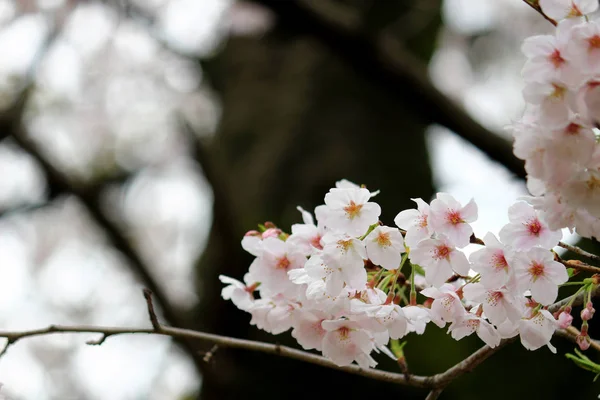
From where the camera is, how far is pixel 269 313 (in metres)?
0.54

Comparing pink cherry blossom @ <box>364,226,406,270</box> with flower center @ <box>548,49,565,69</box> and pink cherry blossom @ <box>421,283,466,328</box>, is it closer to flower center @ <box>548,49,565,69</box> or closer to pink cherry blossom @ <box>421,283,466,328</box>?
pink cherry blossom @ <box>421,283,466,328</box>

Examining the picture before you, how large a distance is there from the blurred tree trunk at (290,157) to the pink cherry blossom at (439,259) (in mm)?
1149

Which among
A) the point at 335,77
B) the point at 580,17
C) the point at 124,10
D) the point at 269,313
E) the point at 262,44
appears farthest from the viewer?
the point at 124,10

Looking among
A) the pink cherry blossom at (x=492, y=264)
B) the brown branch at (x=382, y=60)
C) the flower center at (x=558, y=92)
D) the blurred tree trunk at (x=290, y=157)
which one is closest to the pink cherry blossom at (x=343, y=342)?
the pink cherry blossom at (x=492, y=264)

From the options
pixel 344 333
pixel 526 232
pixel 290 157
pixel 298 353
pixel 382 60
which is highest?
pixel 526 232

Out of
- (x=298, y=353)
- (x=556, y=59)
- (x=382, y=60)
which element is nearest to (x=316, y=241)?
(x=298, y=353)

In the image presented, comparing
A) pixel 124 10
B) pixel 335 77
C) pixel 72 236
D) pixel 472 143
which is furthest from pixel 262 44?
pixel 72 236

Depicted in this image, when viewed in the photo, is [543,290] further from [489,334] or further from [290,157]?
[290,157]

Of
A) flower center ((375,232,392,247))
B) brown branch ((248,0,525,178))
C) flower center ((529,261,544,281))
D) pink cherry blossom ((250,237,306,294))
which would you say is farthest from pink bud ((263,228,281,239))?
brown branch ((248,0,525,178))

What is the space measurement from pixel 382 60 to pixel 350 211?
1.29m

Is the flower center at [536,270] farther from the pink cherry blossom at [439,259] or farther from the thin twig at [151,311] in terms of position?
the thin twig at [151,311]

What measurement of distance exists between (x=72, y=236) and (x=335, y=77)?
13.6ft

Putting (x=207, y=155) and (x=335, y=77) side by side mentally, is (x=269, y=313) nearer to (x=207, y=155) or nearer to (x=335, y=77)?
(x=207, y=155)

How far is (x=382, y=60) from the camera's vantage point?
1.68 m
